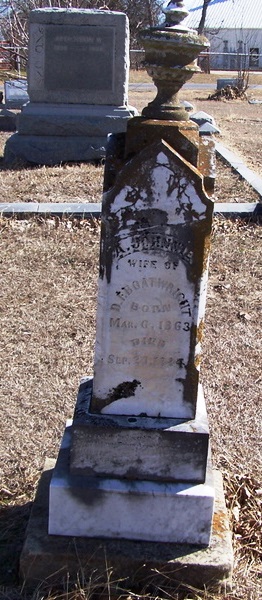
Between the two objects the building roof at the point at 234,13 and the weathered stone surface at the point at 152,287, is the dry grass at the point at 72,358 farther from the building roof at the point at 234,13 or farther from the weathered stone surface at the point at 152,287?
the building roof at the point at 234,13

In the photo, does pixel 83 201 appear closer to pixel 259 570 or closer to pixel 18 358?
pixel 18 358

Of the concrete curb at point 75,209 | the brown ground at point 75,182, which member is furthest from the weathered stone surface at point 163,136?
the brown ground at point 75,182

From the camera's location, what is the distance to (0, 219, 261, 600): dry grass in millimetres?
3070

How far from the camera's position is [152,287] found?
8.62 ft

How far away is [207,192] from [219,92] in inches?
756

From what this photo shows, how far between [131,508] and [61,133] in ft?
24.7

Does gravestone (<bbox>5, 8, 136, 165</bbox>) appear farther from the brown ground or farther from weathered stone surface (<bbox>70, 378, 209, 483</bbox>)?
weathered stone surface (<bbox>70, 378, 209, 483</bbox>)

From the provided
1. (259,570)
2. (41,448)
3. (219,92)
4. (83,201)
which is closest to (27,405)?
(41,448)

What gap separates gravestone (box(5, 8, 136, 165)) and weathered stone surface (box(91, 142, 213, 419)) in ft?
23.5

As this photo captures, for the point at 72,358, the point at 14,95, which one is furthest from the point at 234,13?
the point at 72,358

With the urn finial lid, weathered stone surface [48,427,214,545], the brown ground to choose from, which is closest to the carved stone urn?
the urn finial lid

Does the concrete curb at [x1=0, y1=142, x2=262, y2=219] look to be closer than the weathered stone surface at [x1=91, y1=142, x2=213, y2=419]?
No

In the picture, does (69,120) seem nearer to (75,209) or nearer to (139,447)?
(75,209)

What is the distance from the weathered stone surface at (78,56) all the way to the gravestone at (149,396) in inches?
283
